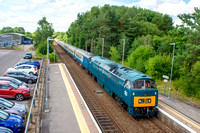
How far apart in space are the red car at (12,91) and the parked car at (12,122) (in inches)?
218

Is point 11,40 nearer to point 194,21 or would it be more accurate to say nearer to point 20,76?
point 20,76

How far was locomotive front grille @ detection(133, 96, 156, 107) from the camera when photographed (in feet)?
42.5

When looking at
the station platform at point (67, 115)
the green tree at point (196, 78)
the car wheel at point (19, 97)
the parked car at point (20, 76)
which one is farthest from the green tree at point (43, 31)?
the green tree at point (196, 78)

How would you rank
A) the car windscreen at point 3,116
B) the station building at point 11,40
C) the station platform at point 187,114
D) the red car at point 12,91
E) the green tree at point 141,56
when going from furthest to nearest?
the station building at point 11,40, the green tree at point 141,56, the red car at point 12,91, the station platform at point 187,114, the car windscreen at point 3,116

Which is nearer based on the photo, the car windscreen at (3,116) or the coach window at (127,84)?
the car windscreen at (3,116)

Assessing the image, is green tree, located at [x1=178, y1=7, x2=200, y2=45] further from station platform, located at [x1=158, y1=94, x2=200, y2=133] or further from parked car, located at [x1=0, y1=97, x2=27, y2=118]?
parked car, located at [x1=0, y1=97, x2=27, y2=118]

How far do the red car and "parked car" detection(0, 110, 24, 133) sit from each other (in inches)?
218

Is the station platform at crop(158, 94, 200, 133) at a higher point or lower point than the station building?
lower

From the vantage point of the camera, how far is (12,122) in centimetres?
998

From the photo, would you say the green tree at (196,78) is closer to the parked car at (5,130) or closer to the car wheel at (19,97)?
the car wheel at (19,97)

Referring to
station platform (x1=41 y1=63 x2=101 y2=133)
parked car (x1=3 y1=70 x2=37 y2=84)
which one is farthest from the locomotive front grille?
parked car (x1=3 y1=70 x2=37 y2=84)

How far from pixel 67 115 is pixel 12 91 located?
238 inches

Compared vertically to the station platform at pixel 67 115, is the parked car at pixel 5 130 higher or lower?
higher

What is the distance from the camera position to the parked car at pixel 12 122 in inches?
384
